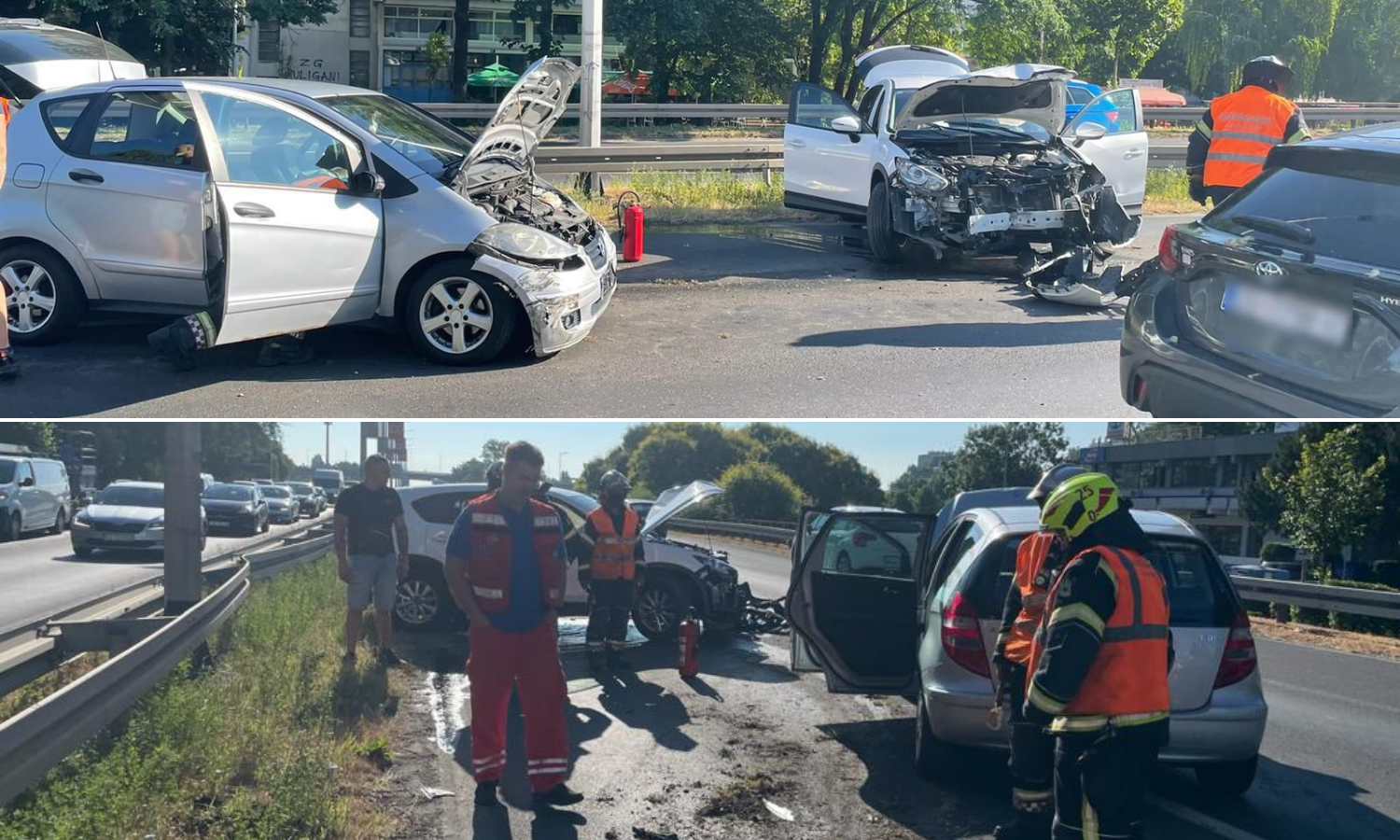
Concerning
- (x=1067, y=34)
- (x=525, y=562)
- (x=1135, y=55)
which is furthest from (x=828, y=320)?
(x=1135, y=55)

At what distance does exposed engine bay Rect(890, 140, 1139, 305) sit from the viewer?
11.2 m

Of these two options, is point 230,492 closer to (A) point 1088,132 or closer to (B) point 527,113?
(B) point 527,113

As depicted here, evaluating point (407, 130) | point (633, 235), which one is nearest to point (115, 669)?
point (407, 130)

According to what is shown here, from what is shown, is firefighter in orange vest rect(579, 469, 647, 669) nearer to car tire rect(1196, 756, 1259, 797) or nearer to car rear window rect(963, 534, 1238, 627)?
car rear window rect(963, 534, 1238, 627)

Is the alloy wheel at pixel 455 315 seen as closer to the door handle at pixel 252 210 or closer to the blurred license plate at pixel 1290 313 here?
the door handle at pixel 252 210

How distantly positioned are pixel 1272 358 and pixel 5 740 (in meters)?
4.89

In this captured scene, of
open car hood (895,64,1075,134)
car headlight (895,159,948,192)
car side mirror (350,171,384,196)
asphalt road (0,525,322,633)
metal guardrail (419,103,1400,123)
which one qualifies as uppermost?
metal guardrail (419,103,1400,123)

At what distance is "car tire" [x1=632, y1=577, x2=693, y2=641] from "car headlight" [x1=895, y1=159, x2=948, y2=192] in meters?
6.69

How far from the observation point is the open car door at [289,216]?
729 cm

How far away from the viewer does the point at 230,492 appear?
18.4 ft

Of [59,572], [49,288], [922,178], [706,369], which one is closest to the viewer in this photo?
[59,572]

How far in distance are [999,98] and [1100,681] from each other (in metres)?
8.76

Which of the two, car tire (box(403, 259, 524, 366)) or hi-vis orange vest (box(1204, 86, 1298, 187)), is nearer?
car tire (box(403, 259, 524, 366))

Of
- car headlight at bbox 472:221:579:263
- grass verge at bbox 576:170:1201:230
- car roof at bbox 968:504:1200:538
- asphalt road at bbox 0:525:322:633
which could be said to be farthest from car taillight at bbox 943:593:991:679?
grass verge at bbox 576:170:1201:230
